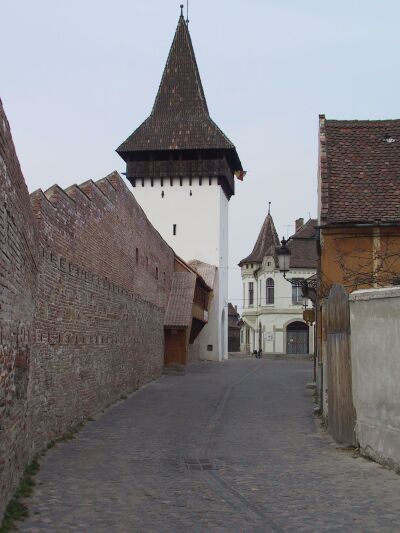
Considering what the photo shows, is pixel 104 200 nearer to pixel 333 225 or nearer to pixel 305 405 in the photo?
pixel 333 225

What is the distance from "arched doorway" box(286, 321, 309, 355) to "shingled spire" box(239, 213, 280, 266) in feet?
25.5

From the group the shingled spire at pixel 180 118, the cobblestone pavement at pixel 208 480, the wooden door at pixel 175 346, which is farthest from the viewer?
the shingled spire at pixel 180 118

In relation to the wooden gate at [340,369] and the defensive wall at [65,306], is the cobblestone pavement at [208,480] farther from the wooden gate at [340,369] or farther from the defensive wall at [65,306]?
the defensive wall at [65,306]

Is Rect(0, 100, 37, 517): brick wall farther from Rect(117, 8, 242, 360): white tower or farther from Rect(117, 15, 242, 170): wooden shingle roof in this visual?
Rect(117, 15, 242, 170): wooden shingle roof

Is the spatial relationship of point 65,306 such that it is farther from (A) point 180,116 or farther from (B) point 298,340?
(B) point 298,340

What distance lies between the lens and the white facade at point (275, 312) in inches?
2291

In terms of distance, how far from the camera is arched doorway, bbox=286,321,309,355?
192 ft

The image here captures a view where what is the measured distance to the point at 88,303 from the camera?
15.6 metres

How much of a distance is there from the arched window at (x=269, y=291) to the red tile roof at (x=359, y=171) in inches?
1636

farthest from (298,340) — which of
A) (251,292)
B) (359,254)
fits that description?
(359,254)

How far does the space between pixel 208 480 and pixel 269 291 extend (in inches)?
2014

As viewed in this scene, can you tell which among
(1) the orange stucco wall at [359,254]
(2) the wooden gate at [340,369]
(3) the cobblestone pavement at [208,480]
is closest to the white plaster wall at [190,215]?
(3) the cobblestone pavement at [208,480]

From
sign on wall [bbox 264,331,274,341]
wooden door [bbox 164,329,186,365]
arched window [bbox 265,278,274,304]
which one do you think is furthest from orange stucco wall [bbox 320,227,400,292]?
arched window [bbox 265,278,274,304]

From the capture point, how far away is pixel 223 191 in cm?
5100
